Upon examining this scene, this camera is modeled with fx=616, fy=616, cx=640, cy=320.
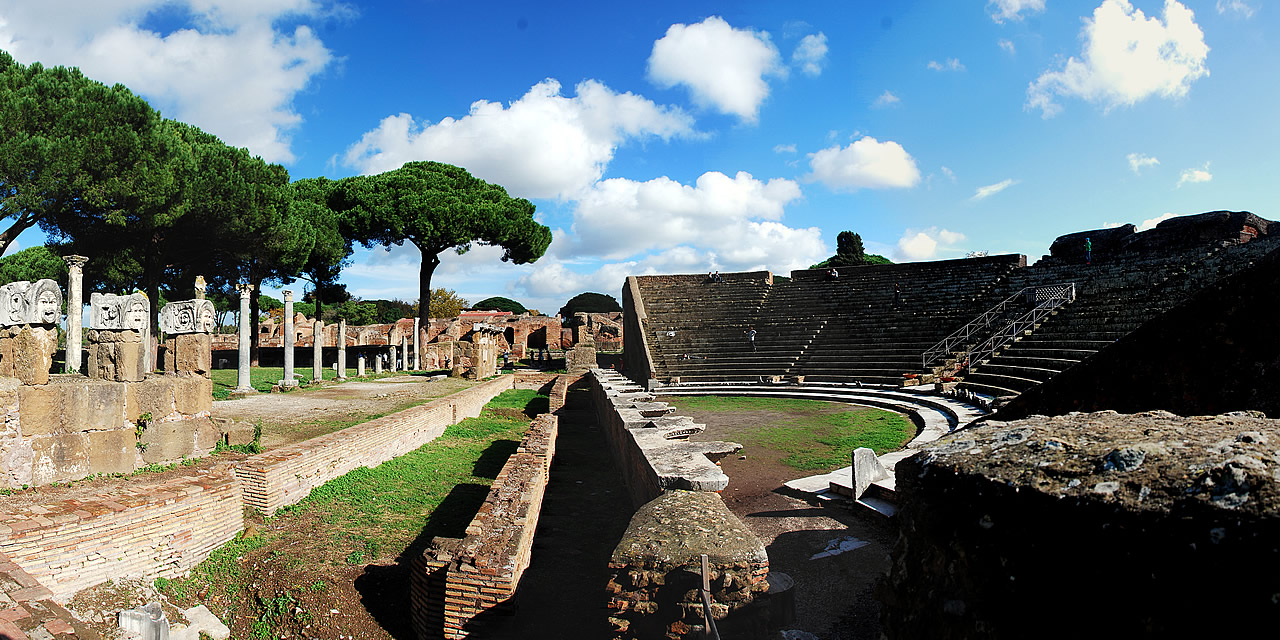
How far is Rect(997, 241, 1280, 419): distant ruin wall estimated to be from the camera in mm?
2105

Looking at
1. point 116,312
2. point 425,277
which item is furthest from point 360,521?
point 425,277

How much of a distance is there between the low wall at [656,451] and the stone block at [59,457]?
5766 millimetres

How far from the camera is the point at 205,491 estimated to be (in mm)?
5543

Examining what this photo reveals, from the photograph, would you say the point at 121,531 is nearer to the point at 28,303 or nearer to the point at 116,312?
the point at 28,303

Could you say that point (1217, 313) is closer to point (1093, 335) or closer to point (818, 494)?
point (818, 494)

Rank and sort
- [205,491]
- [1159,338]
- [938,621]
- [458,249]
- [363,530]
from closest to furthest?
[938,621] → [1159,338] → [205,491] → [363,530] → [458,249]

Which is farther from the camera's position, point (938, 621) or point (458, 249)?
point (458, 249)

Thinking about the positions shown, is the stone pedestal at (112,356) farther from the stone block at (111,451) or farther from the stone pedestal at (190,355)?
the stone pedestal at (190,355)

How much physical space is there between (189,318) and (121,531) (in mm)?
4459

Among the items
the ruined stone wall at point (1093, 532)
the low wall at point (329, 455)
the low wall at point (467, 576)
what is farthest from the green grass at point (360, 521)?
the ruined stone wall at point (1093, 532)

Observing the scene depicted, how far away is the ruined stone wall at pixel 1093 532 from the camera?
3.42 ft

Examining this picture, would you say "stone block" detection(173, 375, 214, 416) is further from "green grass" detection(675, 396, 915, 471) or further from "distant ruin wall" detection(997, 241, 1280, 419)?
"distant ruin wall" detection(997, 241, 1280, 419)

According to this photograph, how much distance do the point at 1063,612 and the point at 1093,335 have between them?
47.5ft

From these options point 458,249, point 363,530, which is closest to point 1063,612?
point 363,530
